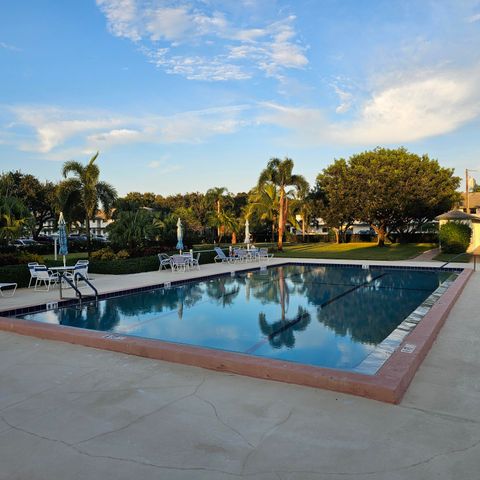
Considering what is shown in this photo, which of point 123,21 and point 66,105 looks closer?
point 123,21

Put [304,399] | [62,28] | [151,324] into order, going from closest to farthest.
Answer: [304,399]
[151,324]
[62,28]

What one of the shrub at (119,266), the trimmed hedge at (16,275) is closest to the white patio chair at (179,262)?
the shrub at (119,266)

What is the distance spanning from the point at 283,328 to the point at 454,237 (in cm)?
1833

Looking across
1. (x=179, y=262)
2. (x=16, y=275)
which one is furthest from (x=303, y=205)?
(x=16, y=275)

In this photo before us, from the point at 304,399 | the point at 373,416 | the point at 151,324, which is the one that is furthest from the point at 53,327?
the point at 373,416

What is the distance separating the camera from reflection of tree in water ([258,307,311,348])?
693cm

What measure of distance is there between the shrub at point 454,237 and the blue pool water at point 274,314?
9.12 m

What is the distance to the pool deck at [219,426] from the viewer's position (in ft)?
8.86

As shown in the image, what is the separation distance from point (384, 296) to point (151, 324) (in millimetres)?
6487

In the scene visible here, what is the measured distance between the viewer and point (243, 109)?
21.0 metres

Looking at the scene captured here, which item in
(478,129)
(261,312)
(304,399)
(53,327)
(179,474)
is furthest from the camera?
(478,129)

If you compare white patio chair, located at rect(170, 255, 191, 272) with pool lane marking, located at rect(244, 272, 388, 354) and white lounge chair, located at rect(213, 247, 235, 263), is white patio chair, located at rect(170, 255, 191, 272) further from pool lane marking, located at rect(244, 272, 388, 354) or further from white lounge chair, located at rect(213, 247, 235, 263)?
pool lane marking, located at rect(244, 272, 388, 354)

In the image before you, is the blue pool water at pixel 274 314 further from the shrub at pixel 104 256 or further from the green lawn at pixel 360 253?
the green lawn at pixel 360 253

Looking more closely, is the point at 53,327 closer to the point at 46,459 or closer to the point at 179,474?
the point at 46,459
